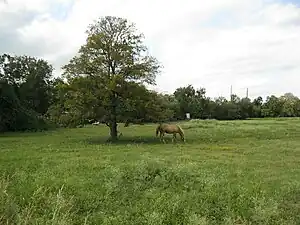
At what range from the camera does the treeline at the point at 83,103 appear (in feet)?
108

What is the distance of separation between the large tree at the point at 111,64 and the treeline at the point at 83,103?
46cm

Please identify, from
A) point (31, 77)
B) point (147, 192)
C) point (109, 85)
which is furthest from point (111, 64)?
point (31, 77)

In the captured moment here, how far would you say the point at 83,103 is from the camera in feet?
107

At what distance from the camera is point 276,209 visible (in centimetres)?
1130

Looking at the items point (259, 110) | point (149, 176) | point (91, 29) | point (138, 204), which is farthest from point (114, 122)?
point (259, 110)

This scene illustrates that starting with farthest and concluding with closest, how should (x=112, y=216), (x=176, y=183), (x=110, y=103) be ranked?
(x=110, y=103) → (x=176, y=183) → (x=112, y=216)

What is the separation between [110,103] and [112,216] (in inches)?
879

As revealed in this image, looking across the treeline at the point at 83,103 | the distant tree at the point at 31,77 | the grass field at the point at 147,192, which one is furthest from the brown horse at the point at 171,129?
the distant tree at the point at 31,77

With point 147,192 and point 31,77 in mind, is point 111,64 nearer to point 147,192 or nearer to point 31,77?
point 147,192

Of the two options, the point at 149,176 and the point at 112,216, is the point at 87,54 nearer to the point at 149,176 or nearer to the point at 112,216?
the point at 149,176

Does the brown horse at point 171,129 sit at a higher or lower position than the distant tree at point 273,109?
lower

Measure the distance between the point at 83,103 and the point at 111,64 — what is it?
12.6 ft

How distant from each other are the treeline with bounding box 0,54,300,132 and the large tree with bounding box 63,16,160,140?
46 centimetres

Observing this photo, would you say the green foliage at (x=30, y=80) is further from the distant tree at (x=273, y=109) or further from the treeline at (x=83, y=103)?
the distant tree at (x=273, y=109)
